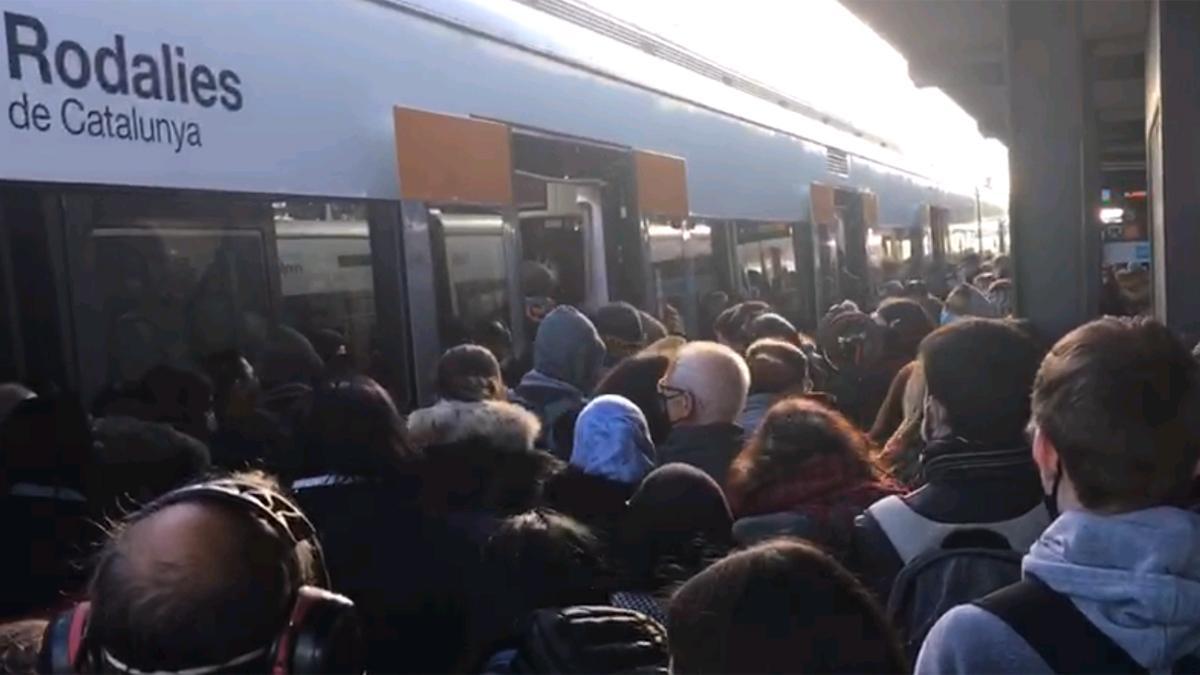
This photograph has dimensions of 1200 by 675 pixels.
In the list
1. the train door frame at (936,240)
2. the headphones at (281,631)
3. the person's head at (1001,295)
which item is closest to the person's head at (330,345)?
the headphones at (281,631)

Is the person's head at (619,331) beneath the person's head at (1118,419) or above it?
beneath

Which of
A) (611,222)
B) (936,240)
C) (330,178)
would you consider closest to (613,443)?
(330,178)

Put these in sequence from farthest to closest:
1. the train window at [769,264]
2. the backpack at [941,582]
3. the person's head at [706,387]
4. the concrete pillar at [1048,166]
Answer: the train window at [769,264]
the concrete pillar at [1048,166]
the person's head at [706,387]
the backpack at [941,582]

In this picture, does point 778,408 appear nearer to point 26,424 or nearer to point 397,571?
point 397,571

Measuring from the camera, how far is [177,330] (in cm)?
392

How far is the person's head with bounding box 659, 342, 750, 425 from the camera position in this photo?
3.86 m

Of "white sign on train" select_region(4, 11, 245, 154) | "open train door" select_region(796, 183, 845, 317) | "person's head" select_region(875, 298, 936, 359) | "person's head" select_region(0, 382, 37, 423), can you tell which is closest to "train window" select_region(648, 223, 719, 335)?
"person's head" select_region(875, 298, 936, 359)

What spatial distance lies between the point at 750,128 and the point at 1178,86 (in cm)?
411

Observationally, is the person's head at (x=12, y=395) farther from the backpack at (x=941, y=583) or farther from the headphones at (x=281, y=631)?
the backpack at (x=941, y=583)

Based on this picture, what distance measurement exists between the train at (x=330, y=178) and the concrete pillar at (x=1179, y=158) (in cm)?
255

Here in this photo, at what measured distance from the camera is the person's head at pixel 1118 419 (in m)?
1.75

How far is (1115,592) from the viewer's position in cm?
164

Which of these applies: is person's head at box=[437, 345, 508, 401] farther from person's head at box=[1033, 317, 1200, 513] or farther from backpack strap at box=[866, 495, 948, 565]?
person's head at box=[1033, 317, 1200, 513]

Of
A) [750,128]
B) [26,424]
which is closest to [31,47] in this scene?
[26,424]
